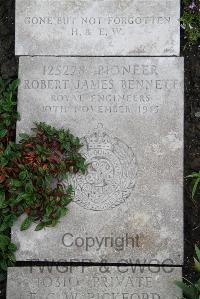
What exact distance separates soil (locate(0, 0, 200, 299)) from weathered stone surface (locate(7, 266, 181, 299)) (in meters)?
0.26

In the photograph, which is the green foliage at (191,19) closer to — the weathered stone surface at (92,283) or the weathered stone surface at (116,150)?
the weathered stone surface at (116,150)

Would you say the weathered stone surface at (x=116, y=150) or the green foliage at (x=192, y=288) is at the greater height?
the weathered stone surface at (x=116, y=150)

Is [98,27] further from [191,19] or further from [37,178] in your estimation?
[37,178]

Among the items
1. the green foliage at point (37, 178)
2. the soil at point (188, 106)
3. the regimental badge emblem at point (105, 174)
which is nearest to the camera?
the green foliage at point (37, 178)

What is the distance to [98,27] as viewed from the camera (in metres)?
4.31

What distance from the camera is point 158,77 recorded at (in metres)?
4.25

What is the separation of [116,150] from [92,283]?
43.4 inches

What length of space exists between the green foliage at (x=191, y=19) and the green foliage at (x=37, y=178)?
4.47 feet

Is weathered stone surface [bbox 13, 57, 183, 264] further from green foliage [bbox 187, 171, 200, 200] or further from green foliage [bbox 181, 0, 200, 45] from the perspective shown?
green foliage [bbox 181, 0, 200, 45]

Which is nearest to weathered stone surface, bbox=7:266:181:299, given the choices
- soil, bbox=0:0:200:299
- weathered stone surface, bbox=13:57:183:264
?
weathered stone surface, bbox=13:57:183:264

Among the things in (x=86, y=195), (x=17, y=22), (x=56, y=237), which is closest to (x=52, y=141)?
(x=86, y=195)

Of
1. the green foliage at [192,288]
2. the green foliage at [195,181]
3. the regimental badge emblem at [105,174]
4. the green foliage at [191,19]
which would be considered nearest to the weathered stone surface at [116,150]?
the regimental badge emblem at [105,174]

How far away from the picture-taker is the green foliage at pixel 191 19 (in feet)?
14.3

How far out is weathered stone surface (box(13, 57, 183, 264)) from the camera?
13.7 feet
